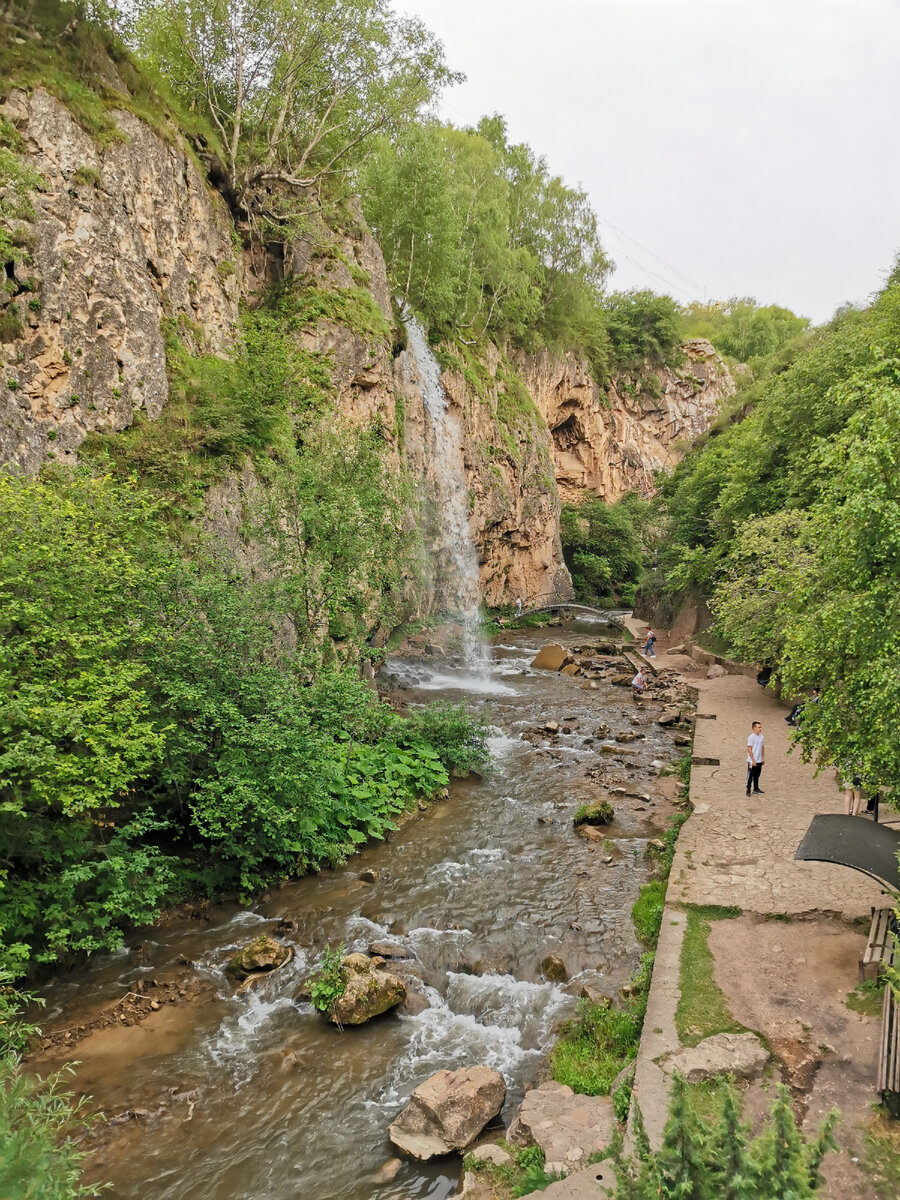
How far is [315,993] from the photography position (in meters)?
7.80

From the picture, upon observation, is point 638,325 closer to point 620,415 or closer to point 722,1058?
point 620,415

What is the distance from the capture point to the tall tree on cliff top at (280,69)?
17.8 metres

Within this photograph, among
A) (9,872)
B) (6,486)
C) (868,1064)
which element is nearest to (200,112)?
(6,486)

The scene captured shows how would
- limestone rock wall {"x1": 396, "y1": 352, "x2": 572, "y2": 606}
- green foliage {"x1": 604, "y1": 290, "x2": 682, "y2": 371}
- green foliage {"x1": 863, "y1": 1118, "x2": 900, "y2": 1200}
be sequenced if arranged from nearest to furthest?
green foliage {"x1": 863, "y1": 1118, "x2": 900, "y2": 1200}, limestone rock wall {"x1": 396, "y1": 352, "x2": 572, "y2": 606}, green foliage {"x1": 604, "y1": 290, "x2": 682, "y2": 371}

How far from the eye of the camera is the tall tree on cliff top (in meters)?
17.8

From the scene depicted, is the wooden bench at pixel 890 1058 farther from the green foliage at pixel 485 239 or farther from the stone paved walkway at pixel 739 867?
the green foliage at pixel 485 239

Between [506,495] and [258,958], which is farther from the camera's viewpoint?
[506,495]

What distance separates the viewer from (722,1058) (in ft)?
19.1

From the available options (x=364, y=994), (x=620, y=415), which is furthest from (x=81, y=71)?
(x=620, y=415)

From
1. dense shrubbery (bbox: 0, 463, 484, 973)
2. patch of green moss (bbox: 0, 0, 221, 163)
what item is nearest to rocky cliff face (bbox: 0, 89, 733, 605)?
patch of green moss (bbox: 0, 0, 221, 163)

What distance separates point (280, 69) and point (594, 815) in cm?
2207

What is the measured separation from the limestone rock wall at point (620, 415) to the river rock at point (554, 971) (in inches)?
1638

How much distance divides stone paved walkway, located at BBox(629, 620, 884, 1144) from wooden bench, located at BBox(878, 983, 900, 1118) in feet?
3.18

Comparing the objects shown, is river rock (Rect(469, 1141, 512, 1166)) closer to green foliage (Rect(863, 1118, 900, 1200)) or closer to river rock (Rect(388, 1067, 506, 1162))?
river rock (Rect(388, 1067, 506, 1162))
